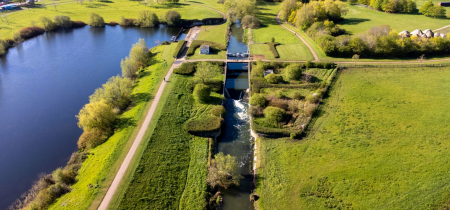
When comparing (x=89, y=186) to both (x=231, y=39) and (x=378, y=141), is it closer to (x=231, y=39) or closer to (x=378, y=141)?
(x=378, y=141)

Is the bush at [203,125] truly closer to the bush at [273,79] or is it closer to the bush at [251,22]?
the bush at [273,79]

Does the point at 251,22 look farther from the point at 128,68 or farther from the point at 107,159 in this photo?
the point at 107,159

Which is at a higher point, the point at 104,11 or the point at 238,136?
the point at 104,11

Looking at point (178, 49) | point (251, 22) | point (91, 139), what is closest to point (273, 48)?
point (251, 22)

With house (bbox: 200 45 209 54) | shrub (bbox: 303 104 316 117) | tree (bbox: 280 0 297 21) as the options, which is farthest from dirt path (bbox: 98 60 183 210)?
tree (bbox: 280 0 297 21)

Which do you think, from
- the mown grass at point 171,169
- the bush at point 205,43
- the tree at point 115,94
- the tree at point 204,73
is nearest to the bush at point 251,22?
the bush at point 205,43

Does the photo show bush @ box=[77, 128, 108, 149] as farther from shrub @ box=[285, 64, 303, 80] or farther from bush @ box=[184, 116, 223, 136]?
shrub @ box=[285, 64, 303, 80]
